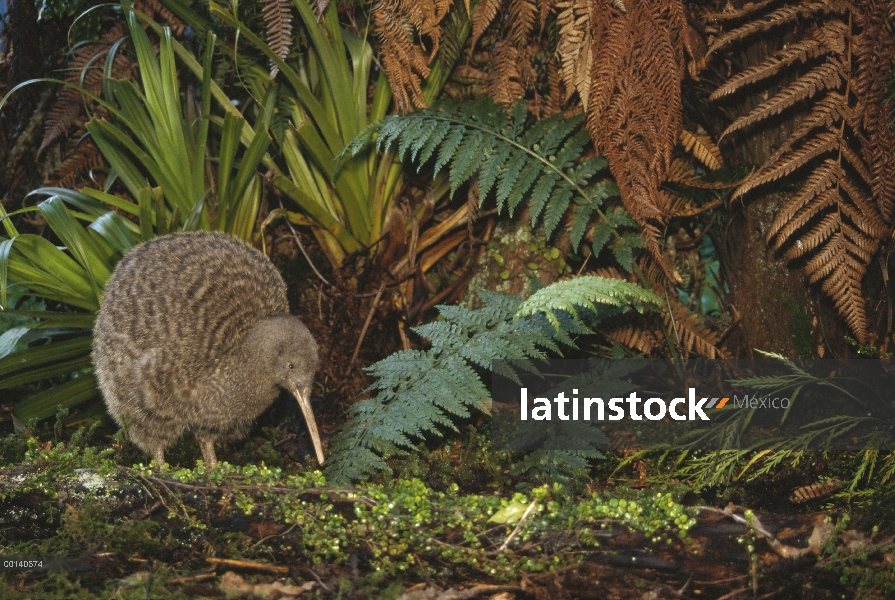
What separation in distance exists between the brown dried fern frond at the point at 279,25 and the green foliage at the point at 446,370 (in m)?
1.39

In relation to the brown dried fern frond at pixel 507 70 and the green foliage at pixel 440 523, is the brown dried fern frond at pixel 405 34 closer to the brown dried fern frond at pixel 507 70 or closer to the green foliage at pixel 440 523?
the brown dried fern frond at pixel 507 70

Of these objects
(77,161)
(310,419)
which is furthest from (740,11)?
(77,161)

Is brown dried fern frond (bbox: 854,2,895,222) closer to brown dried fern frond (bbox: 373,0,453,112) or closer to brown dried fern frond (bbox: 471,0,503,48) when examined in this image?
brown dried fern frond (bbox: 471,0,503,48)

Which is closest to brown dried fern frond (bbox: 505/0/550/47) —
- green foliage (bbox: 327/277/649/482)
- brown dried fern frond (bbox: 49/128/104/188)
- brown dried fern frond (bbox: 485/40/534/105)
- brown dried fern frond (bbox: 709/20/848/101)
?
brown dried fern frond (bbox: 485/40/534/105)

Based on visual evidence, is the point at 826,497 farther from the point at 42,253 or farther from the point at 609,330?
the point at 42,253

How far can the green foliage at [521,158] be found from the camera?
10.6ft

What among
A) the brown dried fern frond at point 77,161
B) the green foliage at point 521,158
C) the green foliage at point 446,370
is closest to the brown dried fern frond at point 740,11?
the green foliage at point 521,158

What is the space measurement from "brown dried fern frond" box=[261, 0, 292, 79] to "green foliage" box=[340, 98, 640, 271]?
20.6 inches

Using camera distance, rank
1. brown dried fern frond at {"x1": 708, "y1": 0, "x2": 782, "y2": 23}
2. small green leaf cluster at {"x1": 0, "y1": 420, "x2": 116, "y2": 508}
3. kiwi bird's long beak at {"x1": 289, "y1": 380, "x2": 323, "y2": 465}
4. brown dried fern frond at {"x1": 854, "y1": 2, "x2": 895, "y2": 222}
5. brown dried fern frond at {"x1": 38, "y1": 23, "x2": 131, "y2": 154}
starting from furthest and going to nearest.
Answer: brown dried fern frond at {"x1": 38, "y1": 23, "x2": 131, "y2": 154}, kiwi bird's long beak at {"x1": 289, "y1": 380, "x2": 323, "y2": 465}, brown dried fern frond at {"x1": 708, "y1": 0, "x2": 782, "y2": 23}, brown dried fern frond at {"x1": 854, "y1": 2, "x2": 895, "y2": 222}, small green leaf cluster at {"x1": 0, "y1": 420, "x2": 116, "y2": 508}

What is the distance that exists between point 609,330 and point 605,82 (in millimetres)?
1065

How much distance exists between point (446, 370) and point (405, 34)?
147cm

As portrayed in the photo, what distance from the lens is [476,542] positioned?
2238 mm

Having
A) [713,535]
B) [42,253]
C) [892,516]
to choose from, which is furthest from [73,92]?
[892,516]

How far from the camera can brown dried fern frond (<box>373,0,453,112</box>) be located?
3.30 meters
